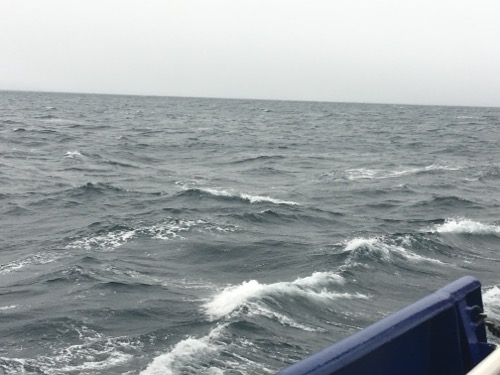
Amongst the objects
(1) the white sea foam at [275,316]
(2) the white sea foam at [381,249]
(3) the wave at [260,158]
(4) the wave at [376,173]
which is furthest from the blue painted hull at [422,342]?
(3) the wave at [260,158]

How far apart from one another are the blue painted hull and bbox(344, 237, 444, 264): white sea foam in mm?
9539

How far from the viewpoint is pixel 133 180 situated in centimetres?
2547

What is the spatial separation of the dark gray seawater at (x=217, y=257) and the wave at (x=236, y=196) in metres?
0.08

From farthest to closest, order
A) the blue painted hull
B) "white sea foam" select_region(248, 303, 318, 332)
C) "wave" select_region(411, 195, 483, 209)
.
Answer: "wave" select_region(411, 195, 483, 209), "white sea foam" select_region(248, 303, 318, 332), the blue painted hull

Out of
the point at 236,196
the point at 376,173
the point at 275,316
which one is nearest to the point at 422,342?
the point at 275,316

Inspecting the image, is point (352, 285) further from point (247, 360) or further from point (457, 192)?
point (457, 192)

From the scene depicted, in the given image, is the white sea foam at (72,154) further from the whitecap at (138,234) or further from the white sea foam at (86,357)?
the white sea foam at (86,357)

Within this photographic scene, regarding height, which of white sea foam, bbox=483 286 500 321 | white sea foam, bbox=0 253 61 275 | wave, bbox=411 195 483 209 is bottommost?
white sea foam, bbox=0 253 61 275

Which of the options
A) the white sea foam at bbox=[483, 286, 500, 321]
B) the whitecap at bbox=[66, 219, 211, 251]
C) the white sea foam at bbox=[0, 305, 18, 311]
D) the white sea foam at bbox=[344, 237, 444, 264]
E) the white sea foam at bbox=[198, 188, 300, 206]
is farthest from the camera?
the white sea foam at bbox=[198, 188, 300, 206]

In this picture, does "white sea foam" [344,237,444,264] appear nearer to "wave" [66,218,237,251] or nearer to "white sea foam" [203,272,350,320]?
"white sea foam" [203,272,350,320]

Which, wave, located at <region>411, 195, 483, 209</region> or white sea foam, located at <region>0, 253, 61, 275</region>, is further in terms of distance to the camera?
wave, located at <region>411, 195, 483, 209</region>

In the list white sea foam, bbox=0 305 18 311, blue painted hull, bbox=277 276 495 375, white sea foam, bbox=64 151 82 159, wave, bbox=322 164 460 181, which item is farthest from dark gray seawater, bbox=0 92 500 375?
blue painted hull, bbox=277 276 495 375

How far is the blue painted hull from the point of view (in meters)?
Result: 2.82

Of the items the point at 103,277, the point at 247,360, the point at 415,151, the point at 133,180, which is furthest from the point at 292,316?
the point at 415,151
